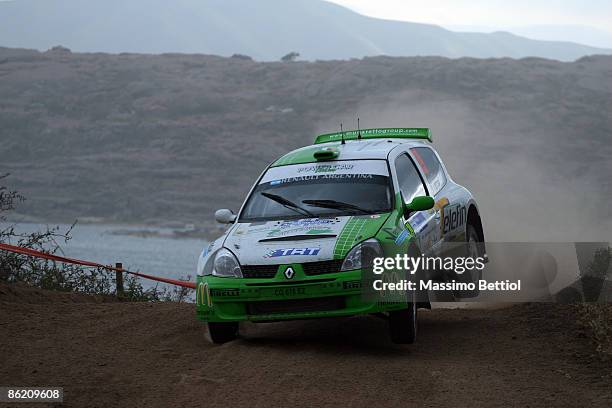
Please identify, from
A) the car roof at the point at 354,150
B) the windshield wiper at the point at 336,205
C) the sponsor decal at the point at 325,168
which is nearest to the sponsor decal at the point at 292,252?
the windshield wiper at the point at 336,205

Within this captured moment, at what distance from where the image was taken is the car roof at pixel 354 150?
32.5 ft

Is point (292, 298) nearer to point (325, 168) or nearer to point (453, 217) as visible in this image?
point (325, 168)

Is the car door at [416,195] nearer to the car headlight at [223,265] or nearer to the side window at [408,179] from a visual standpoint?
the side window at [408,179]

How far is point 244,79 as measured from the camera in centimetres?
18012

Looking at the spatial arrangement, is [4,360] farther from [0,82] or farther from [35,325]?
[0,82]

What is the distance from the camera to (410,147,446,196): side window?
10602 mm

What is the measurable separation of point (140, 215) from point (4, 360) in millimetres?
134016

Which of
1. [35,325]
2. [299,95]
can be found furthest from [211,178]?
[35,325]

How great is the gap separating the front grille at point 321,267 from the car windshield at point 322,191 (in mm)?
897

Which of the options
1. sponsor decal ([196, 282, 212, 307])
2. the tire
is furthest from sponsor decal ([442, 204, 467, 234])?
sponsor decal ([196, 282, 212, 307])

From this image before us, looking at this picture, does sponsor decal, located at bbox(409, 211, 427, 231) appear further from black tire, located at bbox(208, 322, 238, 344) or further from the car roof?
black tire, located at bbox(208, 322, 238, 344)

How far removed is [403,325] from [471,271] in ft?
9.58

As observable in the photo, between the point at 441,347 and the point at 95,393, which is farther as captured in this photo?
the point at 441,347

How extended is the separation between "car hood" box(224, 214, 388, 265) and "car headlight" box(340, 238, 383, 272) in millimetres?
50
